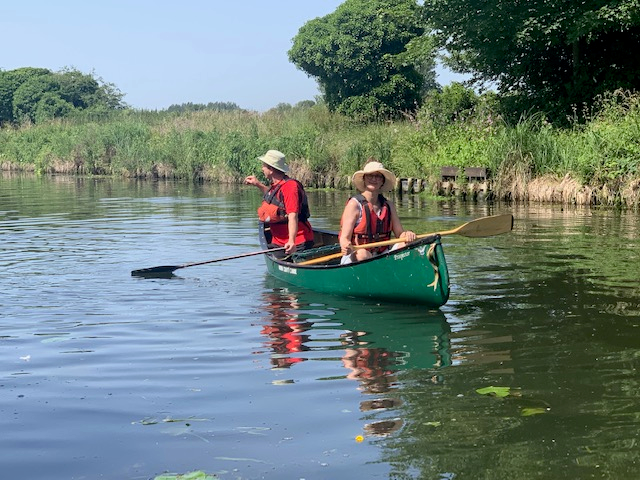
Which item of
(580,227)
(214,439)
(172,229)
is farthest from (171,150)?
(214,439)

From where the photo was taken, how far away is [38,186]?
31.9 metres

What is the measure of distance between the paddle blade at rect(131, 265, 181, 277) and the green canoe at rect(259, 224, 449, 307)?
1734 mm

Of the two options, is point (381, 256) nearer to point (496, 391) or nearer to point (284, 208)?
point (284, 208)

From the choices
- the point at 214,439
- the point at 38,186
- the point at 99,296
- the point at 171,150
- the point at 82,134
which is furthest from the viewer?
the point at 82,134

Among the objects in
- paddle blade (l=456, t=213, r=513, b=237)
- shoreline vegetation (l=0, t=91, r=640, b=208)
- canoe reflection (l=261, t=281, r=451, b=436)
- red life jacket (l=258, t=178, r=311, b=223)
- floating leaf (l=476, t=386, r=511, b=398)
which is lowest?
floating leaf (l=476, t=386, r=511, b=398)

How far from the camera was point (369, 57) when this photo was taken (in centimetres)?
3681

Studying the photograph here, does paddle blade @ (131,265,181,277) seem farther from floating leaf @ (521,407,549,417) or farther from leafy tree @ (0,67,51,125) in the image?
leafy tree @ (0,67,51,125)

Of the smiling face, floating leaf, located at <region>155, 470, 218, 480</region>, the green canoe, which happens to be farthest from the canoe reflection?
the smiling face

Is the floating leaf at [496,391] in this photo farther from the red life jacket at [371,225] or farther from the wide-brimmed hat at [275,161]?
the wide-brimmed hat at [275,161]

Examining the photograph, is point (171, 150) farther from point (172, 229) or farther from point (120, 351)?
point (120, 351)

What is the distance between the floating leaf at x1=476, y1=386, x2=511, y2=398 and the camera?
5.79 m

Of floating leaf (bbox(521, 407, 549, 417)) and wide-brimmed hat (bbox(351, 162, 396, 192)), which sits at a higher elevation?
wide-brimmed hat (bbox(351, 162, 396, 192))

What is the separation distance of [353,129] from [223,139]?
6.39 meters

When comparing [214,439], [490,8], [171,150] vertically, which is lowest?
[214,439]
